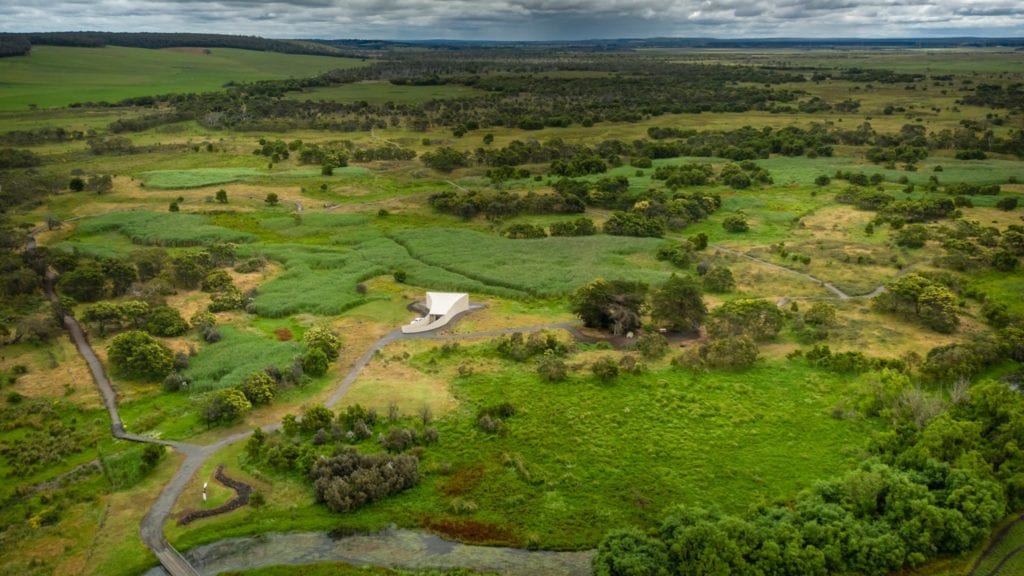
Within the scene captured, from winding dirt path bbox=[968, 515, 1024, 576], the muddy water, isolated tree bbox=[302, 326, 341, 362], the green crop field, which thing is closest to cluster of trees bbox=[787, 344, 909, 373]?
the green crop field

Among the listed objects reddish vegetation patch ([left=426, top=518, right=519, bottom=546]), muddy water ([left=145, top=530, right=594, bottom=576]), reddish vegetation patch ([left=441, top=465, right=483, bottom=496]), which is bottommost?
muddy water ([left=145, top=530, right=594, bottom=576])

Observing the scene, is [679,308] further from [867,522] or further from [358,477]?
[358,477]

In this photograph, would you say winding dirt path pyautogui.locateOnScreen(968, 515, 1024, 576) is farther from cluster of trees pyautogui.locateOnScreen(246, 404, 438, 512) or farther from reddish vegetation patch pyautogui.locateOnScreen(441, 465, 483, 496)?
cluster of trees pyautogui.locateOnScreen(246, 404, 438, 512)

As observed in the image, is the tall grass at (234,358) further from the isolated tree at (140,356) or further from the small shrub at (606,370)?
the small shrub at (606,370)

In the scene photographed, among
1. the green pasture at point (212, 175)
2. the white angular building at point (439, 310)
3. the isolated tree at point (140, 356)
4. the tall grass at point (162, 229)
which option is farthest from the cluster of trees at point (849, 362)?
the green pasture at point (212, 175)

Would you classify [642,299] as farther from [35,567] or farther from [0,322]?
[0,322]

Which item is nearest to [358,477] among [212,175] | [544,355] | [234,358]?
[544,355]
